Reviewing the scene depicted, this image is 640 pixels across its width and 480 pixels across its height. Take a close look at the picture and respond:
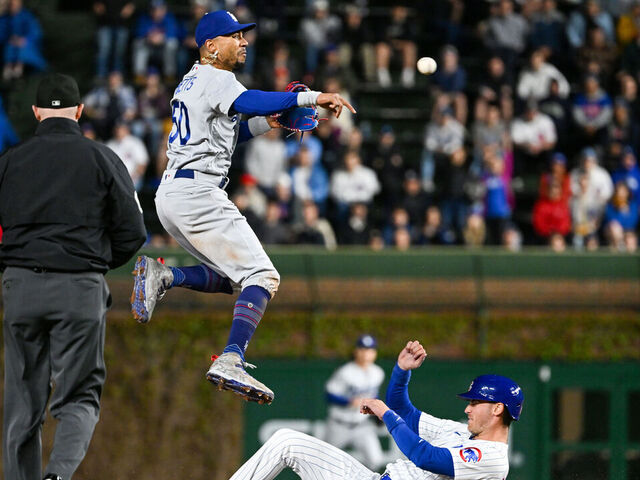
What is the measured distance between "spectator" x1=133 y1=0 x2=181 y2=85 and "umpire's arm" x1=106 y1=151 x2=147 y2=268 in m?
10.8

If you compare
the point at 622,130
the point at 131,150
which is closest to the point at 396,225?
the point at 131,150

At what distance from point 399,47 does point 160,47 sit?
141 inches

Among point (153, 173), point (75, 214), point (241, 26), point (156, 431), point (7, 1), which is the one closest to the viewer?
point (75, 214)

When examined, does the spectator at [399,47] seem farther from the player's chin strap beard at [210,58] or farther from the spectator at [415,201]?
Result: the player's chin strap beard at [210,58]

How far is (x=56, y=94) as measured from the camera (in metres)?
5.96

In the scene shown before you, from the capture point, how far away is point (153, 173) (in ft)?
50.4

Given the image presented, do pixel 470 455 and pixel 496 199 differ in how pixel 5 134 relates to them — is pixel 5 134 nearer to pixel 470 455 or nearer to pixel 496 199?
pixel 496 199

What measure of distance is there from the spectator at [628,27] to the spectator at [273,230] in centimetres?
691

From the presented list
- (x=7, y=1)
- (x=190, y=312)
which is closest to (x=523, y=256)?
(x=190, y=312)

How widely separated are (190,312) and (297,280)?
128 centimetres

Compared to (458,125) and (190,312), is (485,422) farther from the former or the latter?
(458,125)

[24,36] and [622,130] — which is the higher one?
[24,36]

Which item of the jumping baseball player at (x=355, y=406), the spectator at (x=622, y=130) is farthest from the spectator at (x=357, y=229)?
the spectator at (x=622, y=130)

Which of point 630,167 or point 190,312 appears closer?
point 190,312
